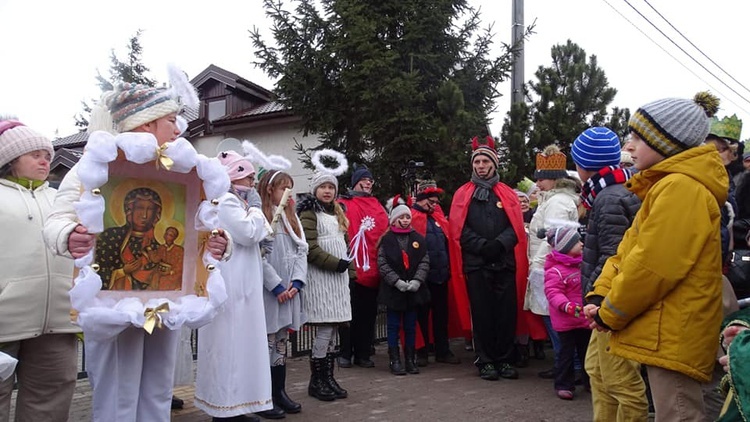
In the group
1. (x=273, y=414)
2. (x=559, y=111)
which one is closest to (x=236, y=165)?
(x=273, y=414)

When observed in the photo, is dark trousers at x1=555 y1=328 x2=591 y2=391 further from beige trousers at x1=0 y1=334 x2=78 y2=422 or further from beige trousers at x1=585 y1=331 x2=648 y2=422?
beige trousers at x1=0 y1=334 x2=78 y2=422

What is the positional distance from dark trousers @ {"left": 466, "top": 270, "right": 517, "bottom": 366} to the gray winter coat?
2729 mm

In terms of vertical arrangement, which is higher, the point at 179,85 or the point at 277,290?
the point at 179,85

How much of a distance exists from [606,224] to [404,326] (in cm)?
354

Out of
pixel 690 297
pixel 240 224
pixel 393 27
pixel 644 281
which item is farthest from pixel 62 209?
pixel 393 27

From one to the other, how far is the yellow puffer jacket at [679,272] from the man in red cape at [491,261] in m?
3.74

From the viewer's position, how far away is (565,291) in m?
5.73

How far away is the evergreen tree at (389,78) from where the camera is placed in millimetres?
10016

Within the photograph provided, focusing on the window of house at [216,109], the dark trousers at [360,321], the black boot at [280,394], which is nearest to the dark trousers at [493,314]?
the dark trousers at [360,321]

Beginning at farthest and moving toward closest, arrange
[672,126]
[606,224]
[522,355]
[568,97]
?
[568,97] < [522,355] < [606,224] < [672,126]

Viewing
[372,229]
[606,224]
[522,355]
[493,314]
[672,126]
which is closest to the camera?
[672,126]

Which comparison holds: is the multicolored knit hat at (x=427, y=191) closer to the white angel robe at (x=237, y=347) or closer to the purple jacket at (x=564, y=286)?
the purple jacket at (x=564, y=286)

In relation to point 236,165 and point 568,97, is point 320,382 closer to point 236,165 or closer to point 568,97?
point 236,165

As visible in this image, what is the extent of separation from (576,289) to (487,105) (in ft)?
19.6
